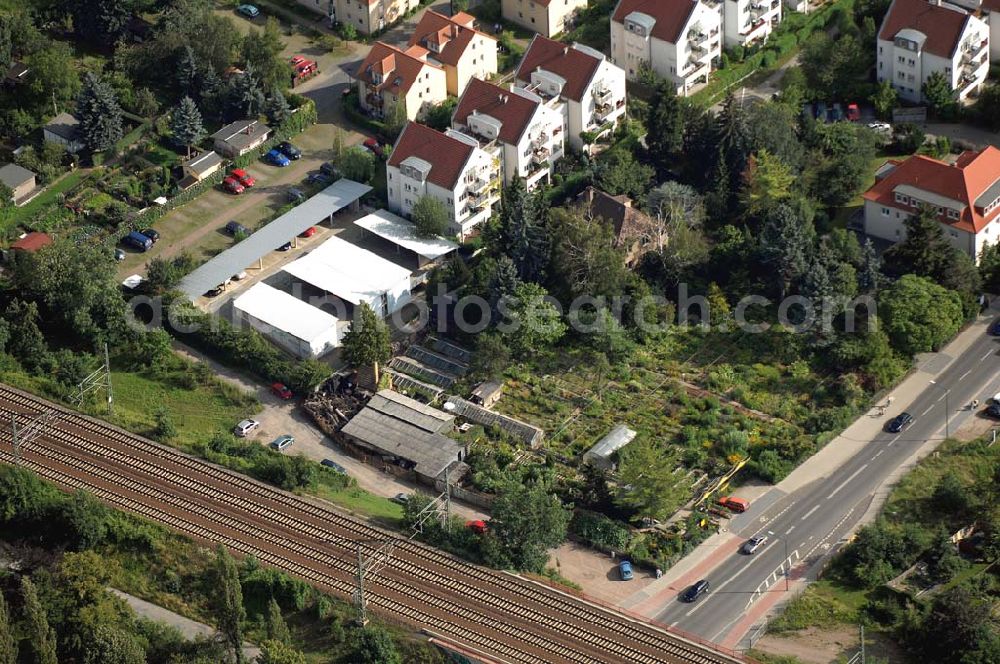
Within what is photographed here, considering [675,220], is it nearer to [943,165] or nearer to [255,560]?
[943,165]

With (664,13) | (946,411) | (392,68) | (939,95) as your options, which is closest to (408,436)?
(946,411)

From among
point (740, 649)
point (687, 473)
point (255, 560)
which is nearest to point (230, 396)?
point (255, 560)

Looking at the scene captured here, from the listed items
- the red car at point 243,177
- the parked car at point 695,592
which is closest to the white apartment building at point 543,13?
the red car at point 243,177

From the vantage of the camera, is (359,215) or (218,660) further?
(359,215)

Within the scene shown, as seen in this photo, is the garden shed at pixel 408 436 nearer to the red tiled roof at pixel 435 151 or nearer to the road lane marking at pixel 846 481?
the red tiled roof at pixel 435 151

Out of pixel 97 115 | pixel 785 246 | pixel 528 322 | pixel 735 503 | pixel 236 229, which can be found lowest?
pixel 236 229

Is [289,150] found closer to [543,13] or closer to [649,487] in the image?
[543,13]

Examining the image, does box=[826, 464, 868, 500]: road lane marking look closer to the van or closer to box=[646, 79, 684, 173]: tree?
the van
